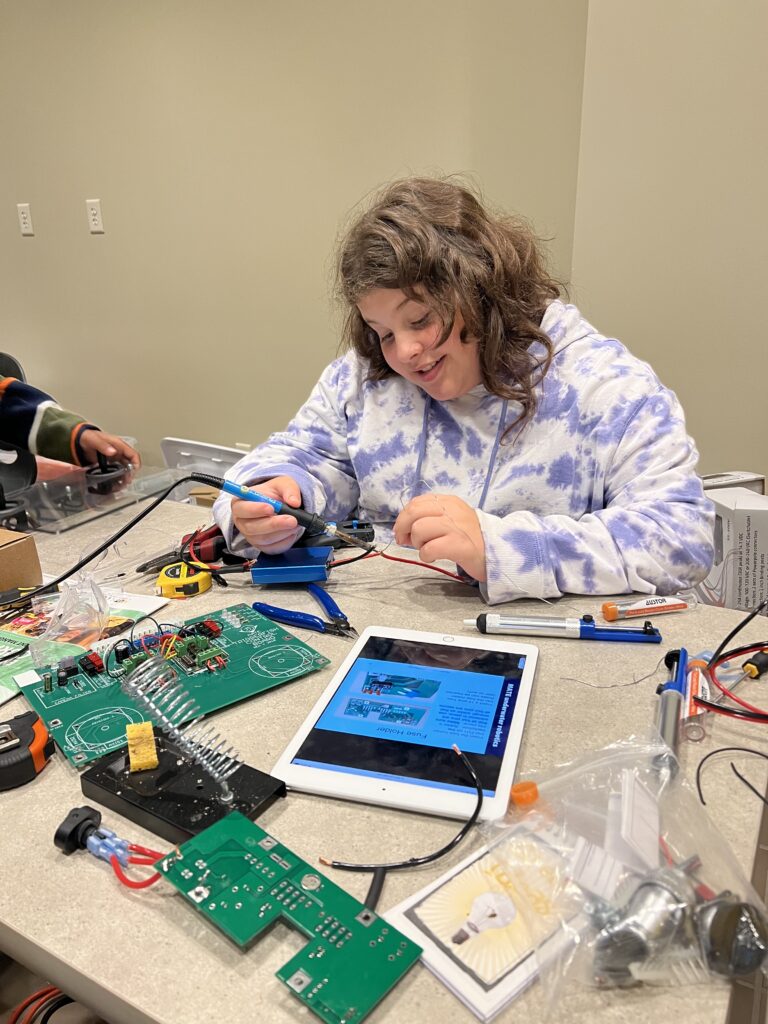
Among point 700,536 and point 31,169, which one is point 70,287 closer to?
point 31,169

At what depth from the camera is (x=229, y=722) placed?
0.71m

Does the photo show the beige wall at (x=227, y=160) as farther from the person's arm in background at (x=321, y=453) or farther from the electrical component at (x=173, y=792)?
the electrical component at (x=173, y=792)

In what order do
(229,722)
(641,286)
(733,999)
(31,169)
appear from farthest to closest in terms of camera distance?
1. (31,169)
2. (641,286)
3. (229,722)
4. (733,999)

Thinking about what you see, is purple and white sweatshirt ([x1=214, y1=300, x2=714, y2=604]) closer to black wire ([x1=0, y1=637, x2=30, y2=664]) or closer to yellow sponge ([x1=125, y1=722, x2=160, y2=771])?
black wire ([x1=0, y1=637, x2=30, y2=664])

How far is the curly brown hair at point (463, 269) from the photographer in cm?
104

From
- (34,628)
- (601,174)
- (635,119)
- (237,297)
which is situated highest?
(635,119)

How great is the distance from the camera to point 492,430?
1.17 m

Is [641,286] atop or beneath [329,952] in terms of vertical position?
atop

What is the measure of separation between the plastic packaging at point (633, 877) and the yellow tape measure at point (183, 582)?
1.90ft

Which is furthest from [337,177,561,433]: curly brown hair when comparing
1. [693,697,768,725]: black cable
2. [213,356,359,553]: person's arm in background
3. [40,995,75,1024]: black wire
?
[40,995,75,1024]: black wire

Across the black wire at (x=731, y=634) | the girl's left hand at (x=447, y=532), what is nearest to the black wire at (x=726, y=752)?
the black wire at (x=731, y=634)

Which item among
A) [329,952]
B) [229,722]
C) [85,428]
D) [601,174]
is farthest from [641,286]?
[329,952]

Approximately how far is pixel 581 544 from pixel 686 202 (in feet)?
3.57

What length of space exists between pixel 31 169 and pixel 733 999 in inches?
130
